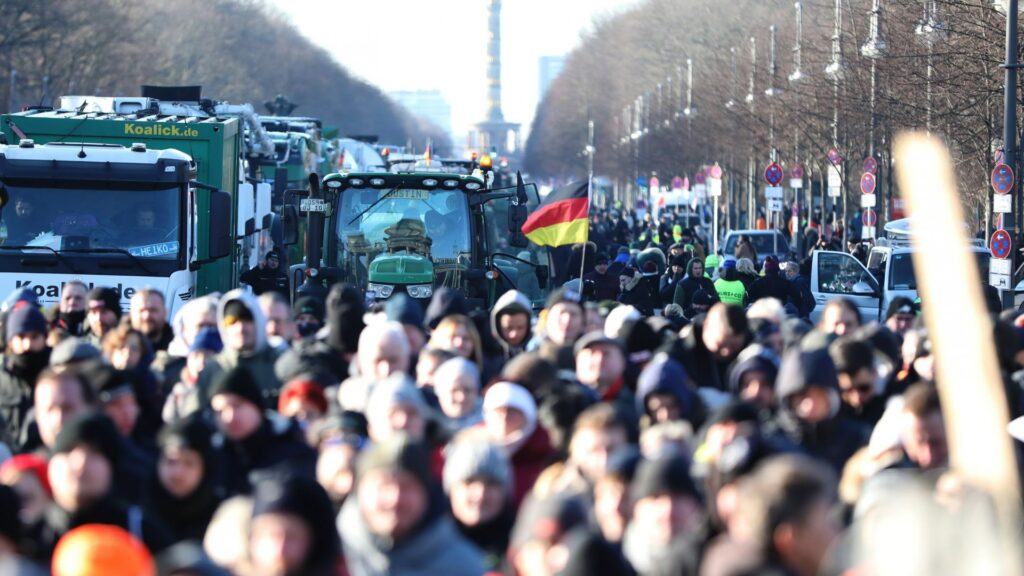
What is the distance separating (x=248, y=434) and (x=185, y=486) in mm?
780

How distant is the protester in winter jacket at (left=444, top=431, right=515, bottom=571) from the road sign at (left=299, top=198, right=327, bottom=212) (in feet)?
40.7

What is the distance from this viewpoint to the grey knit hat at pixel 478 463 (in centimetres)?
650

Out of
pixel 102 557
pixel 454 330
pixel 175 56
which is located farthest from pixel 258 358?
pixel 175 56

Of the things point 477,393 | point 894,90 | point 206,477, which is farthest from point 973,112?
point 206,477

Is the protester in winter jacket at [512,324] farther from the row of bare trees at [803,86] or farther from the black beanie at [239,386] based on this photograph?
the row of bare trees at [803,86]

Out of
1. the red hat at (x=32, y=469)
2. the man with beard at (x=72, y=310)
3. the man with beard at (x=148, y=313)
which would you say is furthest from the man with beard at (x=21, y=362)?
the red hat at (x=32, y=469)

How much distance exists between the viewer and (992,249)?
71.4 ft

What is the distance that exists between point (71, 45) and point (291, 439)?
58.4 meters

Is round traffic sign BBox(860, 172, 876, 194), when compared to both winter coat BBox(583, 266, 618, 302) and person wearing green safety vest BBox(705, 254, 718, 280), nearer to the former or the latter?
person wearing green safety vest BBox(705, 254, 718, 280)

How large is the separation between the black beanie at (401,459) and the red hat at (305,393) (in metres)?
2.25

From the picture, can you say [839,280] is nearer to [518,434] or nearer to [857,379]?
[857,379]

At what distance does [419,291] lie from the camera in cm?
1881

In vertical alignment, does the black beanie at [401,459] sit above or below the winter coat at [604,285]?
below

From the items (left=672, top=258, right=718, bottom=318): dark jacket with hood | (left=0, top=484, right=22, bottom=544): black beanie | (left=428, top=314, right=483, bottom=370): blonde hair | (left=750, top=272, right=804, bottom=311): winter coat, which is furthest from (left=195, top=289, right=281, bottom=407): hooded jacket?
(left=750, top=272, right=804, bottom=311): winter coat
